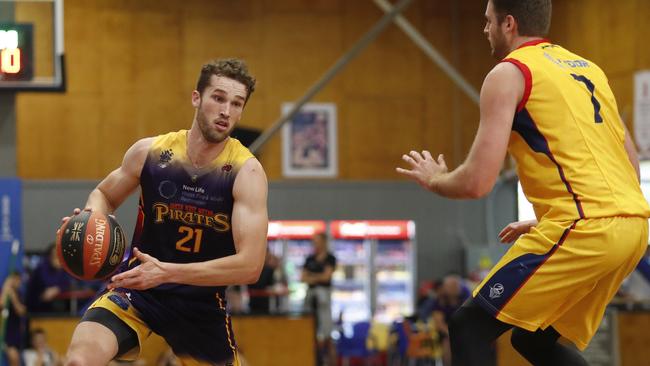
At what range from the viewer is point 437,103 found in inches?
816

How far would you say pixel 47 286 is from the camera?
12.2 m

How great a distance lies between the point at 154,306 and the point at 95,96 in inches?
601

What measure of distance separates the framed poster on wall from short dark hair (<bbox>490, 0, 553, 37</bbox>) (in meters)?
15.9

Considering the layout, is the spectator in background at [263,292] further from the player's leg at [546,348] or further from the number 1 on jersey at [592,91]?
the number 1 on jersey at [592,91]

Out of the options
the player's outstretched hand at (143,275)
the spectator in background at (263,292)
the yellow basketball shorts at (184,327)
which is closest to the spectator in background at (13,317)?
the spectator in background at (263,292)

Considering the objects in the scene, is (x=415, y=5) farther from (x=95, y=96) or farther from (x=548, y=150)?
(x=548, y=150)

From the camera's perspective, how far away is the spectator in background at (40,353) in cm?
1138

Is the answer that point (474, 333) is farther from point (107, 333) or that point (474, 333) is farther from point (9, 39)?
point (9, 39)

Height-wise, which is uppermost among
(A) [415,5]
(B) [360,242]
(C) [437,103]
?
(A) [415,5]

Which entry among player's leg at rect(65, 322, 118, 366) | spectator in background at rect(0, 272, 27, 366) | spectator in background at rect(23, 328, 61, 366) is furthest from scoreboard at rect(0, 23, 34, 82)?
player's leg at rect(65, 322, 118, 366)

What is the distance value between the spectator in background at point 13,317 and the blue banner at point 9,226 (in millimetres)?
196

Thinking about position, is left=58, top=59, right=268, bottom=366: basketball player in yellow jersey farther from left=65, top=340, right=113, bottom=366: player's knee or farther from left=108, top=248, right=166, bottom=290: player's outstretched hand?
left=108, top=248, right=166, bottom=290: player's outstretched hand

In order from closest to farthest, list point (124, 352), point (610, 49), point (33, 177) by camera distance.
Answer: point (124, 352), point (610, 49), point (33, 177)

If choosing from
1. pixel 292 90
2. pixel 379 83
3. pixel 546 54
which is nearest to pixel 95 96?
pixel 292 90
